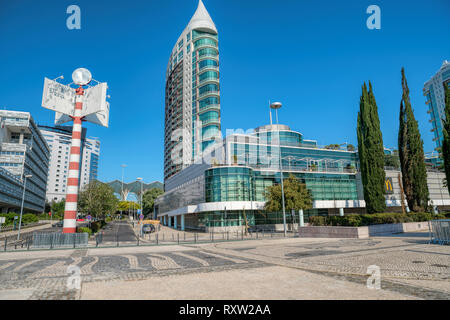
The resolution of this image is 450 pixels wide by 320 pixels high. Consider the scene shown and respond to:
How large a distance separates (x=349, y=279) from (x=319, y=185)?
161 ft

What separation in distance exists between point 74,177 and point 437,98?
157711 mm

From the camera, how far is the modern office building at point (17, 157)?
7130 centimetres

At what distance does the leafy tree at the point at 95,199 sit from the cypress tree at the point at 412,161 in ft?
142

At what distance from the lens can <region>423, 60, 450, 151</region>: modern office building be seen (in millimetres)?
124131

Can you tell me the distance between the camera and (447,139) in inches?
842

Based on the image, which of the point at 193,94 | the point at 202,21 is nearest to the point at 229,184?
the point at 193,94

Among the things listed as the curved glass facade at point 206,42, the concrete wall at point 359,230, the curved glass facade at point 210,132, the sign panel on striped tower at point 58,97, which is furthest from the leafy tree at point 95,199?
the curved glass facade at point 206,42

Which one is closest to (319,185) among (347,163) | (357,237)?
(347,163)

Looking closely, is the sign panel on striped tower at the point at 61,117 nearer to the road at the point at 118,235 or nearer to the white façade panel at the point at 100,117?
the white façade panel at the point at 100,117

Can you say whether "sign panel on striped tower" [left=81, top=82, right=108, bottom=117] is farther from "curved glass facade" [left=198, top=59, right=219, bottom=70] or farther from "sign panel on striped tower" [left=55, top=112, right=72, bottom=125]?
"curved glass facade" [left=198, top=59, right=219, bottom=70]

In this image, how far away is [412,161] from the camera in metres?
32.2

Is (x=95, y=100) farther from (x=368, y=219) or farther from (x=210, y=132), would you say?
(x=210, y=132)
